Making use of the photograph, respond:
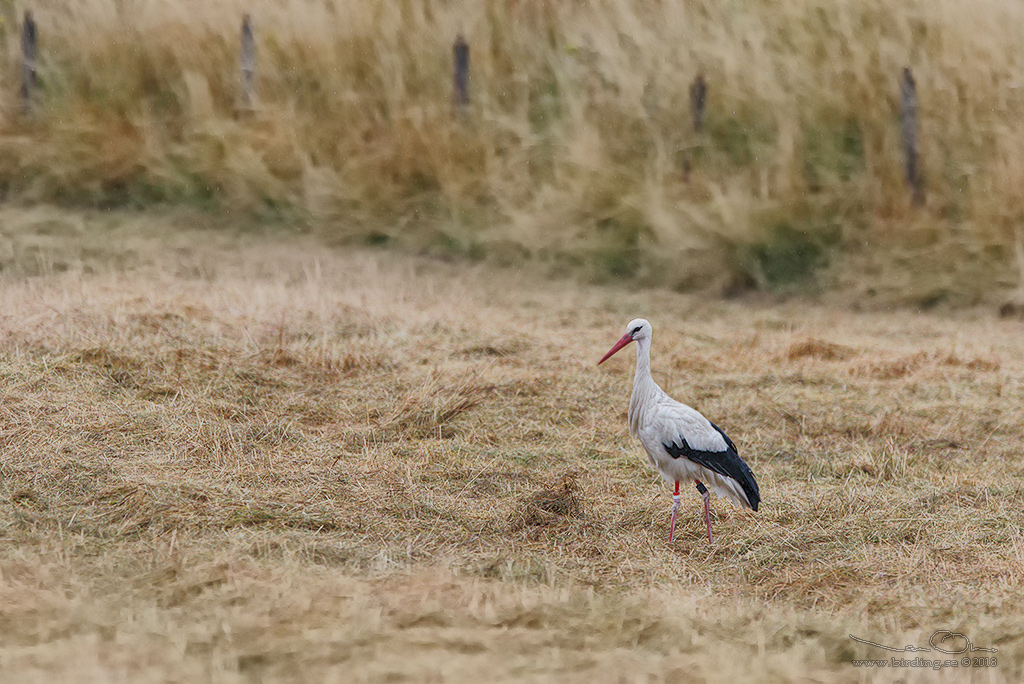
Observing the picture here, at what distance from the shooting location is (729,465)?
4980 mm

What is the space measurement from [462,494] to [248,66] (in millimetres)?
7833

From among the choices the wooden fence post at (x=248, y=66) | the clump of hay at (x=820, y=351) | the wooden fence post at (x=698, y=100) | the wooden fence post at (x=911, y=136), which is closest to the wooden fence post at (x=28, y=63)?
the wooden fence post at (x=248, y=66)

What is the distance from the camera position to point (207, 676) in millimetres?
3398

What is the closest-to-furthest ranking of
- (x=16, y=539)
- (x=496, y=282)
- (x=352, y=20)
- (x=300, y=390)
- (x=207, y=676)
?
(x=207, y=676) < (x=16, y=539) < (x=300, y=390) < (x=496, y=282) < (x=352, y=20)

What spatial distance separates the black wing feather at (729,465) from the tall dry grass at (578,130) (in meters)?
5.78

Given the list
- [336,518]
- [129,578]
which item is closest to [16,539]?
[129,578]

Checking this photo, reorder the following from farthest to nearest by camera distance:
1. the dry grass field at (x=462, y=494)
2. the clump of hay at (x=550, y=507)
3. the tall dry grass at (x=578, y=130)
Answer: the tall dry grass at (x=578, y=130)
the clump of hay at (x=550, y=507)
the dry grass field at (x=462, y=494)

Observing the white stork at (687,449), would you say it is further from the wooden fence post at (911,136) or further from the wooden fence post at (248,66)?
the wooden fence post at (248,66)

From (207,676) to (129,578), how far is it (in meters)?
0.91

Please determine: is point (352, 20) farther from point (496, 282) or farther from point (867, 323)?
point (867, 323)

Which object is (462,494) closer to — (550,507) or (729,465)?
(550,507)

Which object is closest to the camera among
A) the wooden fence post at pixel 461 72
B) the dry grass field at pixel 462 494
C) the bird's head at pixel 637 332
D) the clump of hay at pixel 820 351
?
the dry grass field at pixel 462 494

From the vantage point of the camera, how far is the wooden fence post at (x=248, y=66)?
39.5 ft

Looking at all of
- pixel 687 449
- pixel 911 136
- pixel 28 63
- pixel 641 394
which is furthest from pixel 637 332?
pixel 28 63
